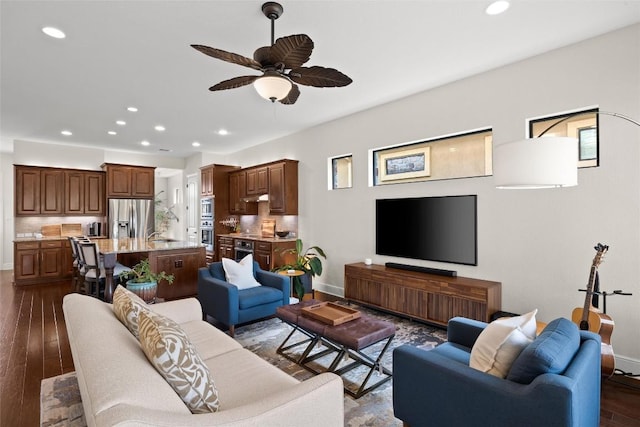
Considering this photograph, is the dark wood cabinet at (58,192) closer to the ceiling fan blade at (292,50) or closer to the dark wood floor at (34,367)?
the dark wood floor at (34,367)

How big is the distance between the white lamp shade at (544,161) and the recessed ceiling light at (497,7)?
1136 millimetres

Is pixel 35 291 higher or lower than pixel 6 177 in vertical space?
lower

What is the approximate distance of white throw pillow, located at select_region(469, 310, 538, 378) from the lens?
5.42 feet

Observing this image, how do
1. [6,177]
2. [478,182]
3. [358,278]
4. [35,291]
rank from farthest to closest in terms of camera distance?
1. [6,177]
2. [35,291]
3. [358,278]
4. [478,182]

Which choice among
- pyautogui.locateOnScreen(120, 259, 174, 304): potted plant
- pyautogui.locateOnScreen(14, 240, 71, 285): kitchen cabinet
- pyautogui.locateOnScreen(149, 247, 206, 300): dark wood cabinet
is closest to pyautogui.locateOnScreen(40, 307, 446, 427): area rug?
pyautogui.locateOnScreen(120, 259, 174, 304): potted plant

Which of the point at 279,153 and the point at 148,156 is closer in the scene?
Result: the point at 279,153

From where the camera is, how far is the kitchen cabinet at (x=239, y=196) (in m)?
7.30

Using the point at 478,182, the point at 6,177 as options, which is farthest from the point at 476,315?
the point at 6,177

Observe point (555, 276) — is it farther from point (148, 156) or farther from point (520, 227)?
point (148, 156)

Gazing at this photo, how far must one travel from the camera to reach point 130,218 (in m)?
7.46

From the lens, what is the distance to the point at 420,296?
3.88 metres

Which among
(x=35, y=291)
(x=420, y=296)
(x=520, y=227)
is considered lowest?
(x=35, y=291)

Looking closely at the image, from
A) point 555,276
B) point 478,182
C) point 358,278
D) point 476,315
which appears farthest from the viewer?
point 358,278

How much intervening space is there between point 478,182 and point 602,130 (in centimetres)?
116
